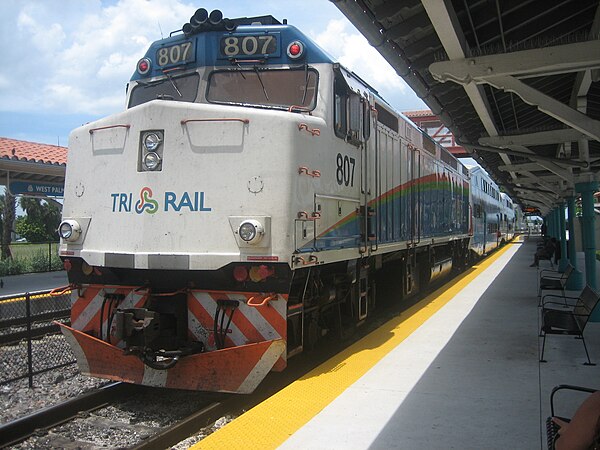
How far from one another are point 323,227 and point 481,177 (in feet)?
60.7

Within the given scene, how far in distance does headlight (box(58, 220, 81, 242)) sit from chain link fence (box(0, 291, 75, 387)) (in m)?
1.31

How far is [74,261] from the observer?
19.8 feet

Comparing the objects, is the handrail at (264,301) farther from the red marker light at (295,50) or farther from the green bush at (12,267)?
the green bush at (12,267)

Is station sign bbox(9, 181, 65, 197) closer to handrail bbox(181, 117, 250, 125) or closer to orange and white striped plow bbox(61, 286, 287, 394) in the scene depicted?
orange and white striped plow bbox(61, 286, 287, 394)

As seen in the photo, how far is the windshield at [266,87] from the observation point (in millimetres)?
5930

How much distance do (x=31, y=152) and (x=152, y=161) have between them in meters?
10.3

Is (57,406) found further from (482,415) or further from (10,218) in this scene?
(10,218)

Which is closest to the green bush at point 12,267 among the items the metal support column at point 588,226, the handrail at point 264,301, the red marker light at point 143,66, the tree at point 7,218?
the tree at point 7,218

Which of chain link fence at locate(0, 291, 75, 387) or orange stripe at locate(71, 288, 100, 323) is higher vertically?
orange stripe at locate(71, 288, 100, 323)

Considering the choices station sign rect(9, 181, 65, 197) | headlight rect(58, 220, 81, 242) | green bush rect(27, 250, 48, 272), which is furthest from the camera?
green bush rect(27, 250, 48, 272)

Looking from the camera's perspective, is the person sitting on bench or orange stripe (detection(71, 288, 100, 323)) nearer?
the person sitting on bench

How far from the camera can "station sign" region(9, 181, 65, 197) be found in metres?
14.5

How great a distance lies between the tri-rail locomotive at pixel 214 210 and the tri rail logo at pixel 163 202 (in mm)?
15

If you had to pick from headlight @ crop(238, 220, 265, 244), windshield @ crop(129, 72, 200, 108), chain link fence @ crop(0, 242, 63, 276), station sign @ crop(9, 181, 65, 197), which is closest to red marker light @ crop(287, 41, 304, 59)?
windshield @ crop(129, 72, 200, 108)
